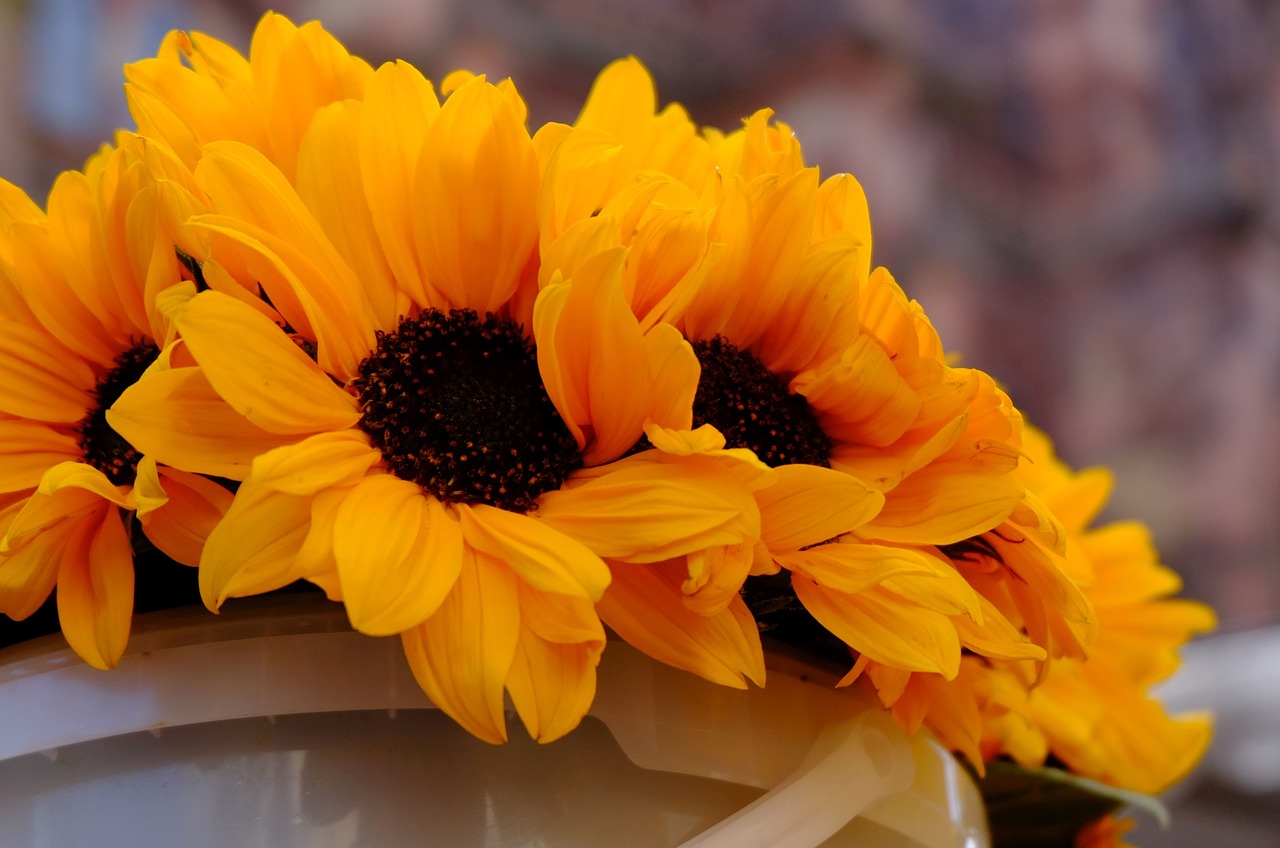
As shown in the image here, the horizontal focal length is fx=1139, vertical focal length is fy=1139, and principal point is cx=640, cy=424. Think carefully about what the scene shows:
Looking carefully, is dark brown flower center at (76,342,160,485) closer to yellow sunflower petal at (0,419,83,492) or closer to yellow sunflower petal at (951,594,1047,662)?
yellow sunflower petal at (0,419,83,492)

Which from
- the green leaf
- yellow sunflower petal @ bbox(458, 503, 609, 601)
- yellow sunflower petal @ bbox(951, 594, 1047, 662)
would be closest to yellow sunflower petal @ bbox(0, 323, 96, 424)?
yellow sunflower petal @ bbox(458, 503, 609, 601)

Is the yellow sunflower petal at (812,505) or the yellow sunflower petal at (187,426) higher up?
the yellow sunflower petal at (812,505)

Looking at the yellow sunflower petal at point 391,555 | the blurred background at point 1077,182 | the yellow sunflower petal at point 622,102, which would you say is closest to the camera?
the yellow sunflower petal at point 391,555

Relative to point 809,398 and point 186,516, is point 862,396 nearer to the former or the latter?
point 809,398

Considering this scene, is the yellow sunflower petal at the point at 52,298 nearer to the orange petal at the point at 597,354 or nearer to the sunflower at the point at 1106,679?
the orange petal at the point at 597,354

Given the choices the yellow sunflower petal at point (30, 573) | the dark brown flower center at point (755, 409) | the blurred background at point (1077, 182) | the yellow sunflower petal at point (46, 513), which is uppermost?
the blurred background at point (1077, 182)

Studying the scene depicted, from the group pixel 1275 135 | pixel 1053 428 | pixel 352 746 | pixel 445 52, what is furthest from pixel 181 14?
pixel 1275 135

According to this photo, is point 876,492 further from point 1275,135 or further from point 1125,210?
point 1275,135

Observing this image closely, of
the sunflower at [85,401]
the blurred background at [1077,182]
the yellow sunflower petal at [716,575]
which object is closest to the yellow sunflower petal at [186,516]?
the sunflower at [85,401]
